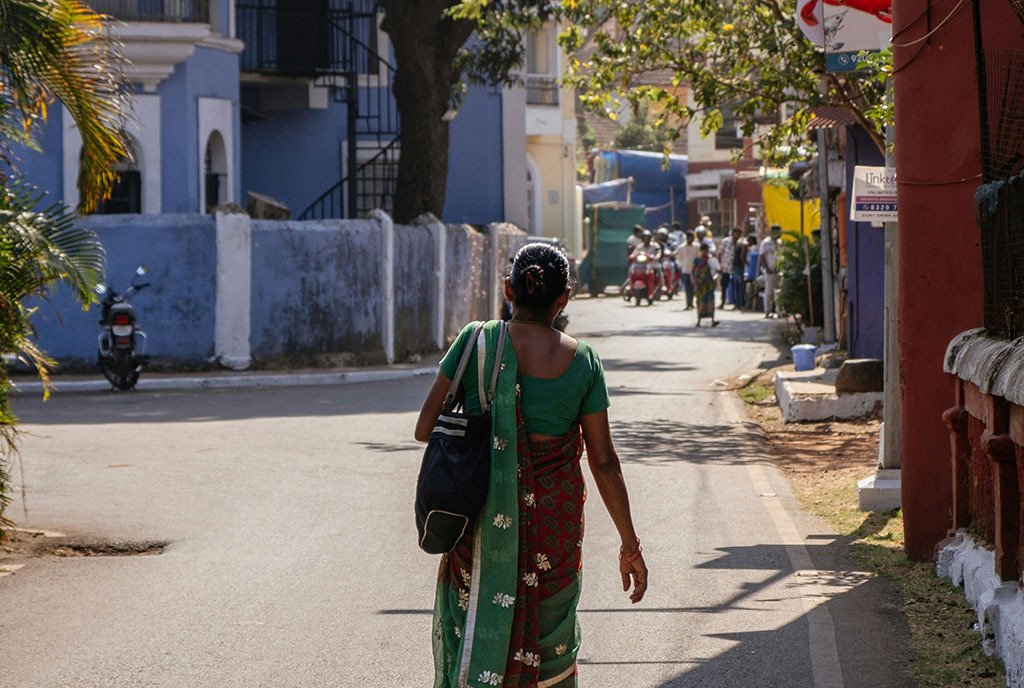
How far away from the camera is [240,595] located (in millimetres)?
7656

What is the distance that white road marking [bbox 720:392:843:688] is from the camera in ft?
20.7

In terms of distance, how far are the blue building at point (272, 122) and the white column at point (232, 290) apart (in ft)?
10.3

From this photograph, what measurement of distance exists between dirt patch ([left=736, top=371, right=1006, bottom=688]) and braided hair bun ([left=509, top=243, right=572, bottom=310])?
2.49 meters

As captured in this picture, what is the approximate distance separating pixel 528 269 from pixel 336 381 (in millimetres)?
15991

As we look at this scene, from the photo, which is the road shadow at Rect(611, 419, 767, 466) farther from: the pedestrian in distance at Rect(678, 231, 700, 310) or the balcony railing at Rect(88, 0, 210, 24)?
the pedestrian in distance at Rect(678, 231, 700, 310)

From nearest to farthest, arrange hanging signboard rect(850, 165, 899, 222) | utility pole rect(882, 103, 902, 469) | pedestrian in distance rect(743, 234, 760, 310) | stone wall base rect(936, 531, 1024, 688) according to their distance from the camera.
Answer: stone wall base rect(936, 531, 1024, 688) < utility pole rect(882, 103, 902, 469) < hanging signboard rect(850, 165, 899, 222) < pedestrian in distance rect(743, 234, 760, 310)

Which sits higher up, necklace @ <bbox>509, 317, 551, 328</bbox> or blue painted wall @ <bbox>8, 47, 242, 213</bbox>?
blue painted wall @ <bbox>8, 47, 242, 213</bbox>

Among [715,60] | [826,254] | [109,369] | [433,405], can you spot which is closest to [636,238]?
[826,254]

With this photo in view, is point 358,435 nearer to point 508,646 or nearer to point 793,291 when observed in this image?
point 508,646

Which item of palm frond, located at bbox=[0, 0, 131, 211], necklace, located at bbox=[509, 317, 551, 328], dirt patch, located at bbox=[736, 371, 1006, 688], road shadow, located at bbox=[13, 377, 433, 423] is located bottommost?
dirt patch, located at bbox=[736, 371, 1006, 688]

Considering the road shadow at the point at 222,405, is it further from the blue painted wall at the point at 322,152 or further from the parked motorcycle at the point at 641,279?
the parked motorcycle at the point at 641,279

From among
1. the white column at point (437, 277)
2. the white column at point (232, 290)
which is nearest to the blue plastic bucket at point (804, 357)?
the white column at point (437, 277)

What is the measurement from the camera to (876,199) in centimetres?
1032

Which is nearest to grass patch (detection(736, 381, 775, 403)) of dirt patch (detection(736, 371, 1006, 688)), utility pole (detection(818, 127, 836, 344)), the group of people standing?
dirt patch (detection(736, 371, 1006, 688))
